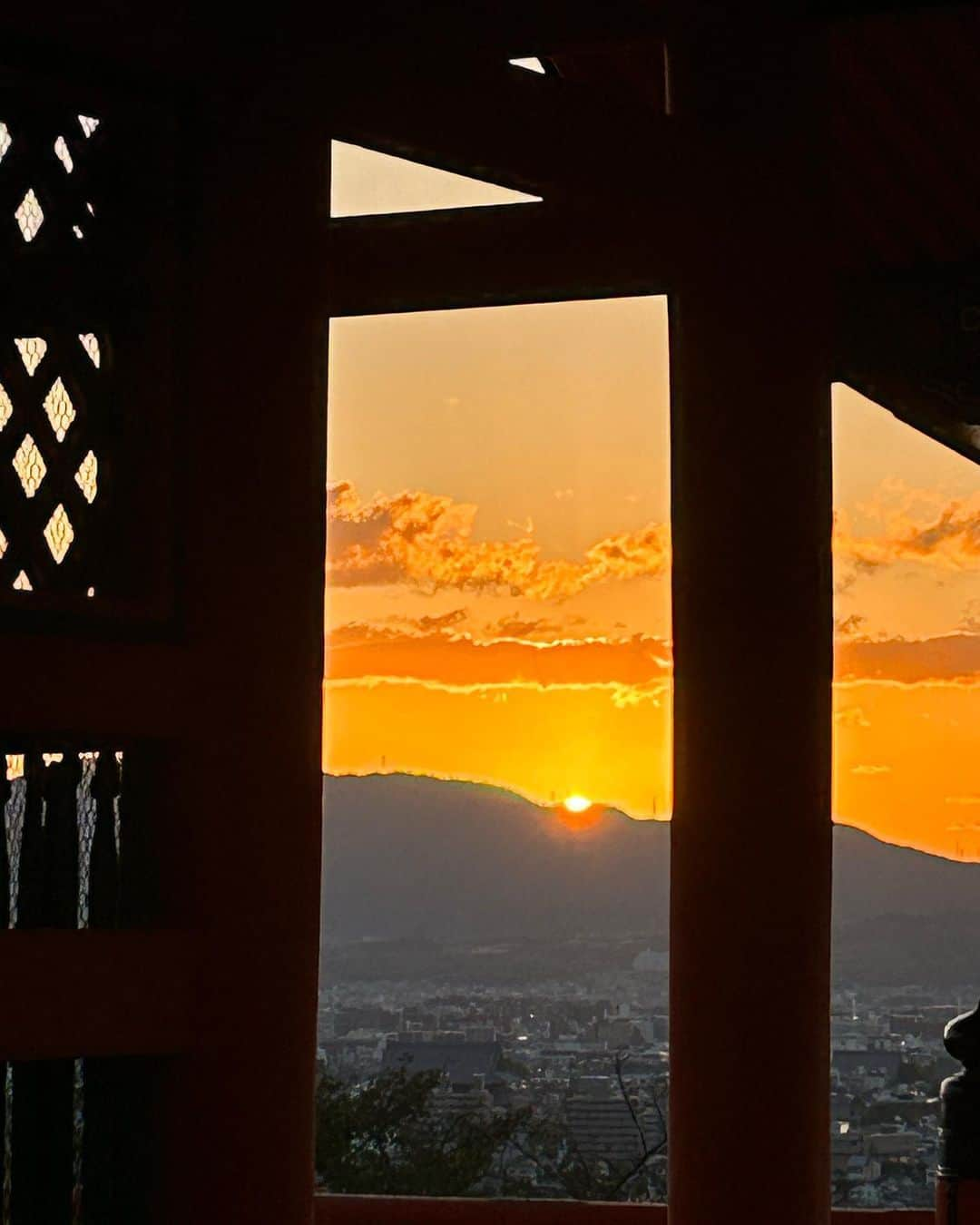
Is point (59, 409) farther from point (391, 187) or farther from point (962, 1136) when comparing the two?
point (391, 187)

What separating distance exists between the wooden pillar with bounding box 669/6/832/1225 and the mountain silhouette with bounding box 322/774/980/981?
90cm

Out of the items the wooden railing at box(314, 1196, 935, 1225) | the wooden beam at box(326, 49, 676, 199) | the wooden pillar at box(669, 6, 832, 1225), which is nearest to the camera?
the wooden beam at box(326, 49, 676, 199)

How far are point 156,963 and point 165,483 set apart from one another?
61cm

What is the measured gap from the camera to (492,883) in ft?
14.8

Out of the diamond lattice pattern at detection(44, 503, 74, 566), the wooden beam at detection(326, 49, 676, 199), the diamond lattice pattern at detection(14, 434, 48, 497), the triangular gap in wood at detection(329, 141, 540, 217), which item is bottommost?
the diamond lattice pattern at detection(44, 503, 74, 566)

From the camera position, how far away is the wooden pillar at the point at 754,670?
11.3 ft

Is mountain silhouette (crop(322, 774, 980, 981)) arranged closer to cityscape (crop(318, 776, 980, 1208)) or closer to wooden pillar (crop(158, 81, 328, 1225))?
cityscape (crop(318, 776, 980, 1208))

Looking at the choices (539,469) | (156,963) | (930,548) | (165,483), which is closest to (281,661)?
(165,483)

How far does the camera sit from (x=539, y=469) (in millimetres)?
4820

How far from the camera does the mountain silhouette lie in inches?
176

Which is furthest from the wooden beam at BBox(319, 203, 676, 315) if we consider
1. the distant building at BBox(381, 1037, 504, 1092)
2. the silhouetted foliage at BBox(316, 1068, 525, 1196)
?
the silhouetted foliage at BBox(316, 1068, 525, 1196)

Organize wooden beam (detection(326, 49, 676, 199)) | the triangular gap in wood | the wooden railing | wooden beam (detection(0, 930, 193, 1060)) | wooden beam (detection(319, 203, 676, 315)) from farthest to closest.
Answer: the triangular gap in wood
the wooden railing
wooden beam (detection(319, 203, 676, 315))
wooden beam (detection(326, 49, 676, 199))
wooden beam (detection(0, 930, 193, 1060))

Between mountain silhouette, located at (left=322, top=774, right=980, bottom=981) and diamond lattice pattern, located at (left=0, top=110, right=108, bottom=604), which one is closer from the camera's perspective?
diamond lattice pattern, located at (left=0, top=110, right=108, bottom=604)

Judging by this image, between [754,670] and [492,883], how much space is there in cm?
126
